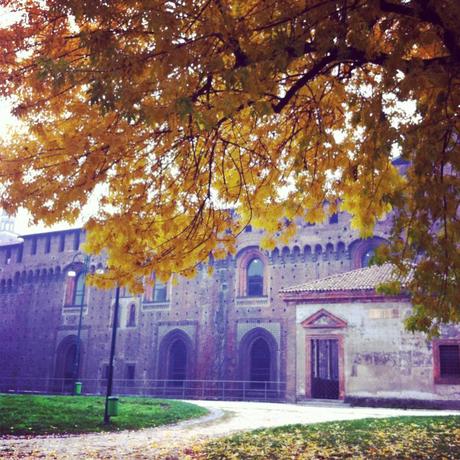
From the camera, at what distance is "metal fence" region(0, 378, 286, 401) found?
27.0 m

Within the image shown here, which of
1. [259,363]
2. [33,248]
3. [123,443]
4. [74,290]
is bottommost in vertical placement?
[123,443]

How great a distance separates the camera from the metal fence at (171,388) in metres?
27.0

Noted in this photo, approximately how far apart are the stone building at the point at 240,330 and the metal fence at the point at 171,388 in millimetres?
72

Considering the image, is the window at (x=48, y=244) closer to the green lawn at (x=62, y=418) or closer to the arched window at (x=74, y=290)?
the arched window at (x=74, y=290)

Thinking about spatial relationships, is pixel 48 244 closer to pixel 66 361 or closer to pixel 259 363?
pixel 66 361

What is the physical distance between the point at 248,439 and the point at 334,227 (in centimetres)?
1992

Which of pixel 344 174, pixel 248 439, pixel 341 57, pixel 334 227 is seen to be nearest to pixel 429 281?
pixel 344 174

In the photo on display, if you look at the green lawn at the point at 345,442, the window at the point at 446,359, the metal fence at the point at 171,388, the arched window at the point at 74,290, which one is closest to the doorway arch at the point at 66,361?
the metal fence at the point at 171,388

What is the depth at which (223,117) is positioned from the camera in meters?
6.06

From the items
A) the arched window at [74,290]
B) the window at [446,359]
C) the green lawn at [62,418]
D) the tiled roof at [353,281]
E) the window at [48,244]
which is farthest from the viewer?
the window at [48,244]

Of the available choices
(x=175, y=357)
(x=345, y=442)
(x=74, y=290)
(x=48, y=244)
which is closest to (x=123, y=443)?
(x=345, y=442)

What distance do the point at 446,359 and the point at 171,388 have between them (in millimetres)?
16345

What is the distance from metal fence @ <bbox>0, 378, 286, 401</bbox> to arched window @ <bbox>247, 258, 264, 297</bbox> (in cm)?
507

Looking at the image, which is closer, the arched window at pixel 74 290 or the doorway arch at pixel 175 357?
the doorway arch at pixel 175 357
